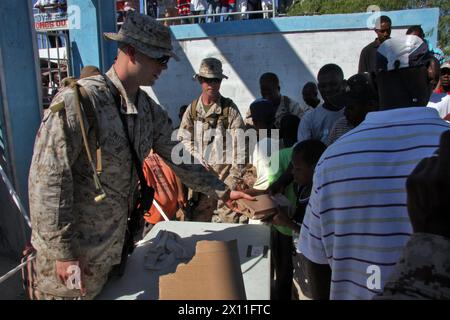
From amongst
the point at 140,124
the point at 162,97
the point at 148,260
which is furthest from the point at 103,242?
the point at 162,97

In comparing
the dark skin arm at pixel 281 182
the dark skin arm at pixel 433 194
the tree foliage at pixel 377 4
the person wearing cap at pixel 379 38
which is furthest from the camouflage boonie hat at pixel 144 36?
the tree foliage at pixel 377 4

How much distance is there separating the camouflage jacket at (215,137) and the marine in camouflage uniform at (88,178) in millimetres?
1967

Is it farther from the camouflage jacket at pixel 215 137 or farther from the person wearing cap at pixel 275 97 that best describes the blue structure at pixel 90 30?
the person wearing cap at pixel 275 97

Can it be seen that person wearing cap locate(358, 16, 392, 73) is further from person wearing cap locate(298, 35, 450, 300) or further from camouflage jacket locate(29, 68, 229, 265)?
person wearing cap locate(298, 35, 450, 300)

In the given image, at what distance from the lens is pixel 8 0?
378cm

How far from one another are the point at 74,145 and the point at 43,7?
10128 millimetres

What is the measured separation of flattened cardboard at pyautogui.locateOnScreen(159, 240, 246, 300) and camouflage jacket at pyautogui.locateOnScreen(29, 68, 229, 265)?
0.60m

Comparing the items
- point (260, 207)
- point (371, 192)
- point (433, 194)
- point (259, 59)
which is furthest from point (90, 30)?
point (433, 194)

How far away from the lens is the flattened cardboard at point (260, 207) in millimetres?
2240

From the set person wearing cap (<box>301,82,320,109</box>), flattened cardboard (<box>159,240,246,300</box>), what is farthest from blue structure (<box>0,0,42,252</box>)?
person wearing cap (<box>301,82,320,109</box>)

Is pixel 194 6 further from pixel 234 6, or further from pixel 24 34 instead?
pixel 24 34

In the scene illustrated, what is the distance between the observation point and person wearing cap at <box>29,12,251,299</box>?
1663 millimetres

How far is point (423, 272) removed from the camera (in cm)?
78
